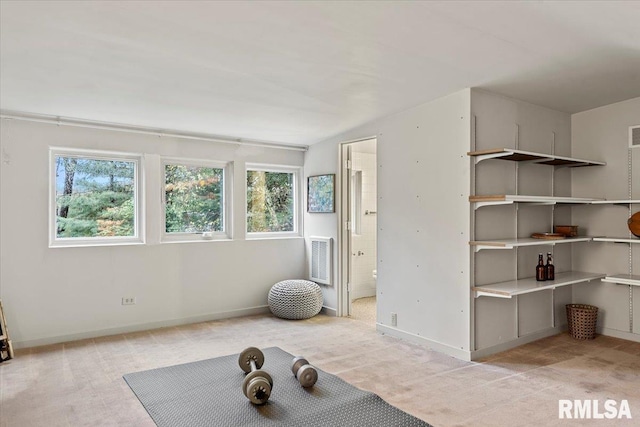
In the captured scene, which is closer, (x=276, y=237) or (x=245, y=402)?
(x=245, y=402)

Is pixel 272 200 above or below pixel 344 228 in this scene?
above

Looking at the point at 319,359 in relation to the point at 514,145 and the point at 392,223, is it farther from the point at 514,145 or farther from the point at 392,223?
the point at 514,145

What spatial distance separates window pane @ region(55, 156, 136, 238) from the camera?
14.6 feet

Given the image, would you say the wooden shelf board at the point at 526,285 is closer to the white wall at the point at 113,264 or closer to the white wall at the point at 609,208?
the white wall at the point at 609,208

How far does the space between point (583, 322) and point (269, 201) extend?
12.5 feet

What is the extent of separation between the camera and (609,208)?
4480 millimetres

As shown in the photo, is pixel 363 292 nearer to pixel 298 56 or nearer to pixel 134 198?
pixel 134 198

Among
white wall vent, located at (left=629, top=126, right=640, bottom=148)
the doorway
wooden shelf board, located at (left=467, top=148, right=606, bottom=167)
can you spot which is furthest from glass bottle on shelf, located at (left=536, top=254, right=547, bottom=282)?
the doorway

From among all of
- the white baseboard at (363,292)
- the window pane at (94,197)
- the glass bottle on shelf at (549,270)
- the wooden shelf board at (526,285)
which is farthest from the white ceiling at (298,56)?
the white baseboard at (363,292)

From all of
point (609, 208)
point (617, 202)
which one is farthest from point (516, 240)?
point (609, 208)

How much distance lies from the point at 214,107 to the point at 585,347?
4.11m

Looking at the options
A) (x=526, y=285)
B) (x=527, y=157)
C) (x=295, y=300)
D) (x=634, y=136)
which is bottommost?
(x=295, y=300)

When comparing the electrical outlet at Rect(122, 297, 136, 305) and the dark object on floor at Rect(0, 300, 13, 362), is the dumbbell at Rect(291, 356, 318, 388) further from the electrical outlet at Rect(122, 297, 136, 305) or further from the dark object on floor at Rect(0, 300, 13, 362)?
the dark object on floor at Rect(0, 300, 13, 362)

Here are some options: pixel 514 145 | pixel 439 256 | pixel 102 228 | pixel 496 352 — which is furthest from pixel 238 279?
pixel 514 145
